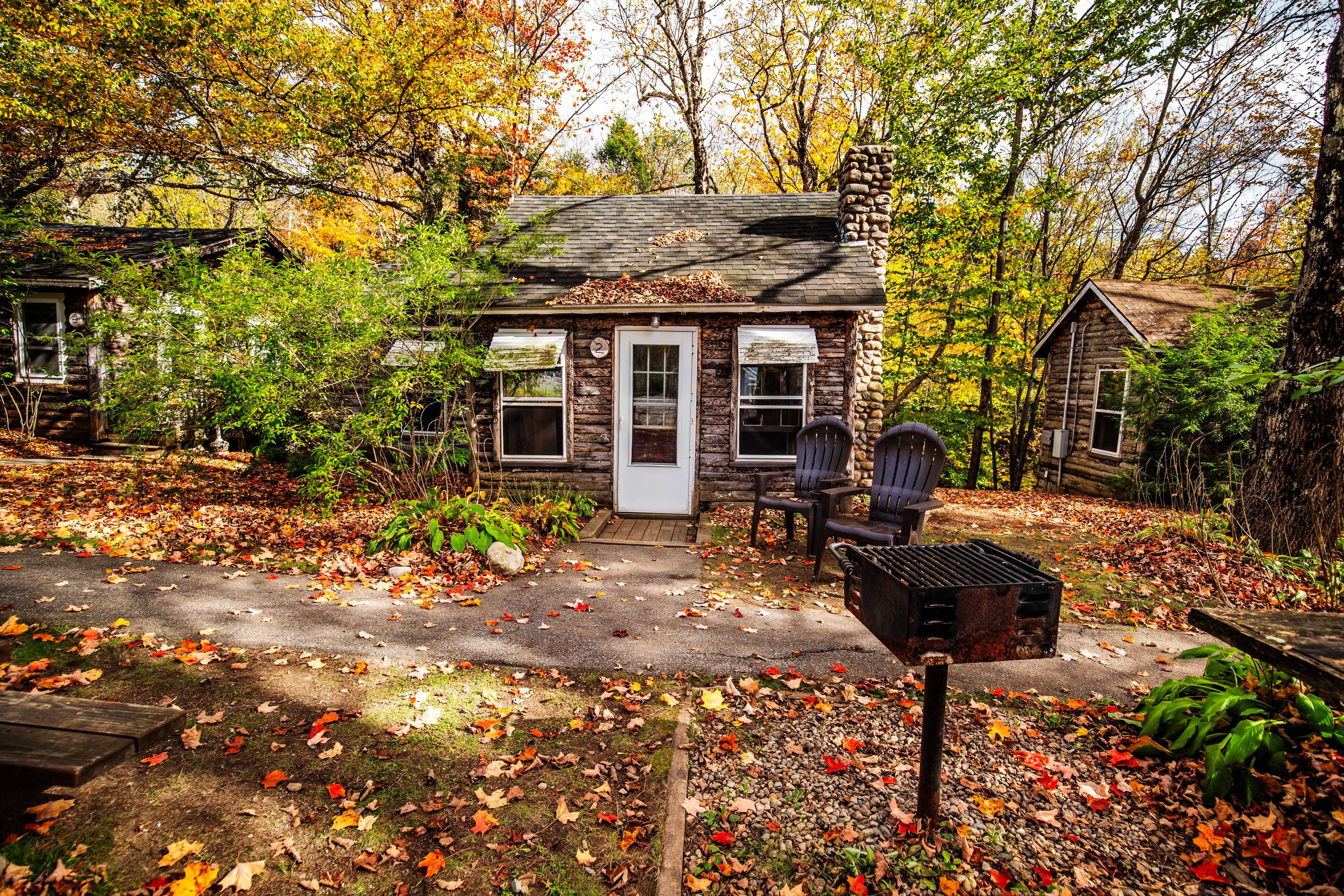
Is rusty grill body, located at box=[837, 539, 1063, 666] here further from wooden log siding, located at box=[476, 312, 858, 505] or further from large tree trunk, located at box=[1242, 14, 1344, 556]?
wooden log siding, located at box=[476, 312, 858, 505]

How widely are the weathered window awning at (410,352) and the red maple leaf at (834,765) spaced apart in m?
5.66

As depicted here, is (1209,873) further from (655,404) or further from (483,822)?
(655,404)

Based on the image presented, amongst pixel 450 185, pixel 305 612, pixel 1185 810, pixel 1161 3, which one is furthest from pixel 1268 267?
pixel 305 612

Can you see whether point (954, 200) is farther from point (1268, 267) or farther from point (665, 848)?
point (665, 848)

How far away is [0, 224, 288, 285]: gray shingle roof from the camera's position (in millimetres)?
10312

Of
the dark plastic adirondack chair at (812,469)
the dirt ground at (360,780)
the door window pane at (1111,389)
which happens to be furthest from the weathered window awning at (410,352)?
the door window pane at (1111,389)

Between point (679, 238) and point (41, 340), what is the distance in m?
12.5

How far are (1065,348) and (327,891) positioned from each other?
15.7 m

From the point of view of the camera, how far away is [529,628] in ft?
14.7

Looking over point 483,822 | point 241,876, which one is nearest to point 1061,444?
point 483,822

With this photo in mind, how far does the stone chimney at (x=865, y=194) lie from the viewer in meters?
8.99

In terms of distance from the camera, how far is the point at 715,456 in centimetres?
820

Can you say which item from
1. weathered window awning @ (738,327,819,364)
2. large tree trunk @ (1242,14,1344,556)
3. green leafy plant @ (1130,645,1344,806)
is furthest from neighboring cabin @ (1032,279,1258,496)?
green leafy plant @ (1130,645,1344,806)

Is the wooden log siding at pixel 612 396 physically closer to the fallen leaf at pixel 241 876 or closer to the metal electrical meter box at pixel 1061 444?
the fallen leaf at pixel 241 876
